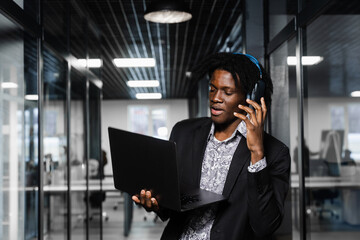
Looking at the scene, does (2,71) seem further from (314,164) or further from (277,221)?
(314,164)

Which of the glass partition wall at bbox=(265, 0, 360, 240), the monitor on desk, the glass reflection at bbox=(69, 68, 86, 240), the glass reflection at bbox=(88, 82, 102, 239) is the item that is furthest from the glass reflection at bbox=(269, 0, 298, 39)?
the glass reflection at bbox=(88, 82, 102, 239)

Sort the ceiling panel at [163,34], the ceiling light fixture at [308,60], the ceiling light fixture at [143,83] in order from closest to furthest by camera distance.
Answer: the ceiling light fixture at [308,60] < the ceiling panel at [163,34] < the ceiling light fixture at [143,83]

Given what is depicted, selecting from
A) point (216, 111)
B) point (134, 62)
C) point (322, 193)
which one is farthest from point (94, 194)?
point (216, 111)

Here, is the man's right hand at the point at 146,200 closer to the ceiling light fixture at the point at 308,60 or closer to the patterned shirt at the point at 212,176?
the patterned shirt at the point at 212,176

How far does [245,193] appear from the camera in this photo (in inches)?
53.1

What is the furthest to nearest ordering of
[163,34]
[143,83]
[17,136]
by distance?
[143,83] < [163,34] < [17,136]

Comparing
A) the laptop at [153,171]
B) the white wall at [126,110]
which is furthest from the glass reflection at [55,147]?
the white wall at [126,110]

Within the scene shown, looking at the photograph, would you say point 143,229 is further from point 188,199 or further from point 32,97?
point 188,199

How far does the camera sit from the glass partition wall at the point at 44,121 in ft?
6.39

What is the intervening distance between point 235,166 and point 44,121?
176cm

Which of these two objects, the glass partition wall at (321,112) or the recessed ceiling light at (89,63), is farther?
the recessed ceiling light at (89,63)

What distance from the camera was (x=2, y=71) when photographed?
1839 millimetres

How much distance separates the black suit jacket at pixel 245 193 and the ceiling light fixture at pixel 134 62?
5283 millimetres

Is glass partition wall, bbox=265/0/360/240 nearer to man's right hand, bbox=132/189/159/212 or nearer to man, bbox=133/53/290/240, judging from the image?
man, bbox=133/53/290/240
